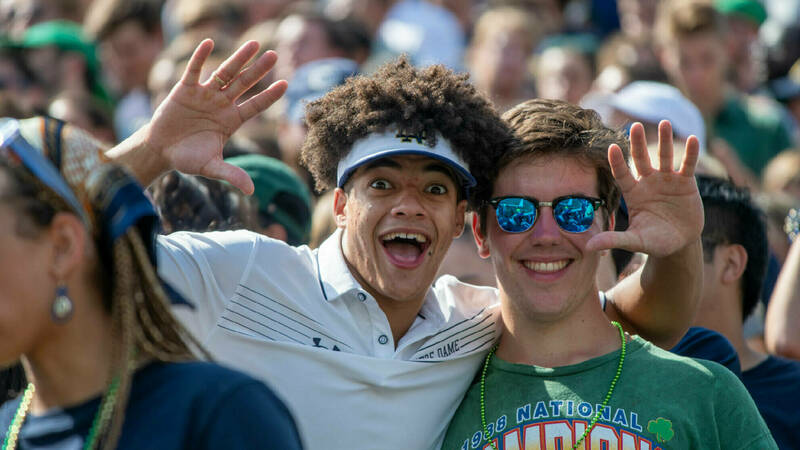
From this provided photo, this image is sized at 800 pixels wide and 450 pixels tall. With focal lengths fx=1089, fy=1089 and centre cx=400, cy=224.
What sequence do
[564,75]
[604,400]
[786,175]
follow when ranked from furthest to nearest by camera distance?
1. [564,75]
2. [786,175]
3. [604,400]

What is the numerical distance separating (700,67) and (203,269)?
5.35 m

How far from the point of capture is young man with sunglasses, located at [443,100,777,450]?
10.4ft

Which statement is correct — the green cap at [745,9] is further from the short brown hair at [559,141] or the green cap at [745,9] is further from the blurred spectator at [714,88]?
the short brown hair at [559,141]

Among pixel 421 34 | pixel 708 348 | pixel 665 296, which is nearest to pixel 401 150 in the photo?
pixel 665 296

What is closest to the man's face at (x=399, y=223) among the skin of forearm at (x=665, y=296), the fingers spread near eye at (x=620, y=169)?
the fingers spread near eye at (x=620, y=169)

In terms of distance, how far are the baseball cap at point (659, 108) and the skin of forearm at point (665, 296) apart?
8.91 ft

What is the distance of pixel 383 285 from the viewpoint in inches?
141

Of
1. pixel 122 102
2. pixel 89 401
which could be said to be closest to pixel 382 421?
pixel 89 401

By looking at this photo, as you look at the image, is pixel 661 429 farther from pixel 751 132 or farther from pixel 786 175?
pixel 751 132

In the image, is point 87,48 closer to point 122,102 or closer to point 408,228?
point 122,102

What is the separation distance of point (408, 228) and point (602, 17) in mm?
7568

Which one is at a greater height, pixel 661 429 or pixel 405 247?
pixel 405 247

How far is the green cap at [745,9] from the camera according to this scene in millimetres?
9234

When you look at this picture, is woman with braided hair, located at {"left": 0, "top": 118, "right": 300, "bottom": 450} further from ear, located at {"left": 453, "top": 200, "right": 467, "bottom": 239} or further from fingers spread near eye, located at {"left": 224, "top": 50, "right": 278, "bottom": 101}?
ear, located at {"left": 453, "top": 200, "right": 467, "bottom": 239}
